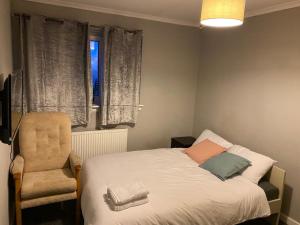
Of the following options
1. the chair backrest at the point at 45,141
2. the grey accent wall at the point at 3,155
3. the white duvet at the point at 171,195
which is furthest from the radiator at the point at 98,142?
the grey accent wall at the point at 3,155

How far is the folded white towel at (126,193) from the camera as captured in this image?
203cm

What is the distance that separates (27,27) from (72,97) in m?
0.99

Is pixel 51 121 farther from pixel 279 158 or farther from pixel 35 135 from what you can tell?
pixel 279 158

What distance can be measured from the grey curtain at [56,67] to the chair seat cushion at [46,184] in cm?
87

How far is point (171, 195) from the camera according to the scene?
229 cm

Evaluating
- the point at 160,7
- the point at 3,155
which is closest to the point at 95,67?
the point at 160,7

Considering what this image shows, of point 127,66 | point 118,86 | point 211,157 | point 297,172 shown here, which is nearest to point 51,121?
point 118,86

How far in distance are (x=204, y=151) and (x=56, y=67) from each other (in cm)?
220

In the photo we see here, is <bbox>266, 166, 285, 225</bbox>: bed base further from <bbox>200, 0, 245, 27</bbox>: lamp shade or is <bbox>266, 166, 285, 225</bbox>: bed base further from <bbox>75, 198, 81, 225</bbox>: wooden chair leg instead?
<bbox>75, 198, 81, 225</bbox>: wooden chair leg

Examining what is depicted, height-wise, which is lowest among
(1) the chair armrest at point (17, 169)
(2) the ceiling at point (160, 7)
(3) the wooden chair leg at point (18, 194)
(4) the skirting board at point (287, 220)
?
(4) the skirting board at point (287, 220)

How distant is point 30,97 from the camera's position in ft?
10.2

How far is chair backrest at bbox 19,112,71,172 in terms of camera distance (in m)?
2.85

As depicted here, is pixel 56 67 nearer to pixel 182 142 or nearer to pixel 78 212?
pixel 78 212

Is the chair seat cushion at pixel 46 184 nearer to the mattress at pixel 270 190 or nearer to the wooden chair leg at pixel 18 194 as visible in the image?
the wooden chair leg at pixel 18 194
